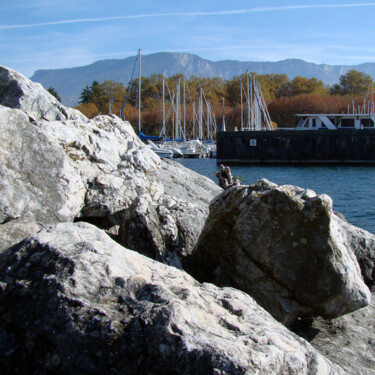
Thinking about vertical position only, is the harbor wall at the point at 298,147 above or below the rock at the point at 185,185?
below

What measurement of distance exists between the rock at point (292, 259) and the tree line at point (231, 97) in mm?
81265

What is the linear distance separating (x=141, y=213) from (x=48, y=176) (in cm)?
115

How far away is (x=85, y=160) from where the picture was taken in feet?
21.7

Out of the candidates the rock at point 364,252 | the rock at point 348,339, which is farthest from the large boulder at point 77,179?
the rock at point 364,252

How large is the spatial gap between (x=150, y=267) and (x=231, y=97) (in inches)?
5183

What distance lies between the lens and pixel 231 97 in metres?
132

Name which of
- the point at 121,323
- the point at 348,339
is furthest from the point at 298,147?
the point at 121,323

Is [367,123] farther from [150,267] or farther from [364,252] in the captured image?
[150,267]

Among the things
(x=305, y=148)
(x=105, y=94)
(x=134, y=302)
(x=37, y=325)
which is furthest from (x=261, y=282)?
(x=105, y=94)

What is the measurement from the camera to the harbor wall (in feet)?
186

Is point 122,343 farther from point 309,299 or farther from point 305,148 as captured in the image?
point 305,148

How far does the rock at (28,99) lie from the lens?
765 cm

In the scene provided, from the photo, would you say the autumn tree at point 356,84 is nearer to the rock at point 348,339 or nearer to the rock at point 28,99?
the rock at point 28,99

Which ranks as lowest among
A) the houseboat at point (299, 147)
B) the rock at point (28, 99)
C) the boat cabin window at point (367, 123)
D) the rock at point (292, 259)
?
the houseboat at point (299, 147)
